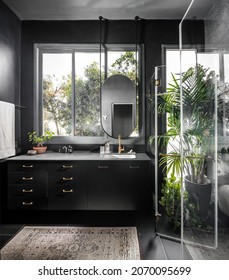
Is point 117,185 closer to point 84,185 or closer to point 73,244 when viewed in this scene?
point 84,185

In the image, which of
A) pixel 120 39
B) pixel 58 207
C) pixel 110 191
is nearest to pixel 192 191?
pixel 110 191

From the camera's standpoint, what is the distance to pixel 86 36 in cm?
293

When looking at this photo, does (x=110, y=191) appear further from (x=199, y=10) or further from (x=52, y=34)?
(x=52, y=34)

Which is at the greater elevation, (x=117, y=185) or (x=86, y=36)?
(x=86, y=36)

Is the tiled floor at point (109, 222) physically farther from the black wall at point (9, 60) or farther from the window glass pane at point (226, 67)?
the window glass pane at point (226, 67)

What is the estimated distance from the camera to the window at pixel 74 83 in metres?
2.97

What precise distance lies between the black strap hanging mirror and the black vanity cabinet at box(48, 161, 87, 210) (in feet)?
2.41

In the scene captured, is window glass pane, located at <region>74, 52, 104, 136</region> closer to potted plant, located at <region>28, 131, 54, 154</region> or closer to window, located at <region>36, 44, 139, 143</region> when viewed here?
window, located at <region>36, 44, 139, 143</region>

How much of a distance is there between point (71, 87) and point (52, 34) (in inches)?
28.3

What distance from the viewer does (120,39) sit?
9.58 ft

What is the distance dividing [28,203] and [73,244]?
82 centimetres

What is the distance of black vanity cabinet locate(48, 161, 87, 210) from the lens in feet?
7.93

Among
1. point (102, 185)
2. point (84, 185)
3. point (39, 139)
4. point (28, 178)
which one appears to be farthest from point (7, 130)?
point (102, 185)

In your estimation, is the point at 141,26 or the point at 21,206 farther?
the point at 141,26
